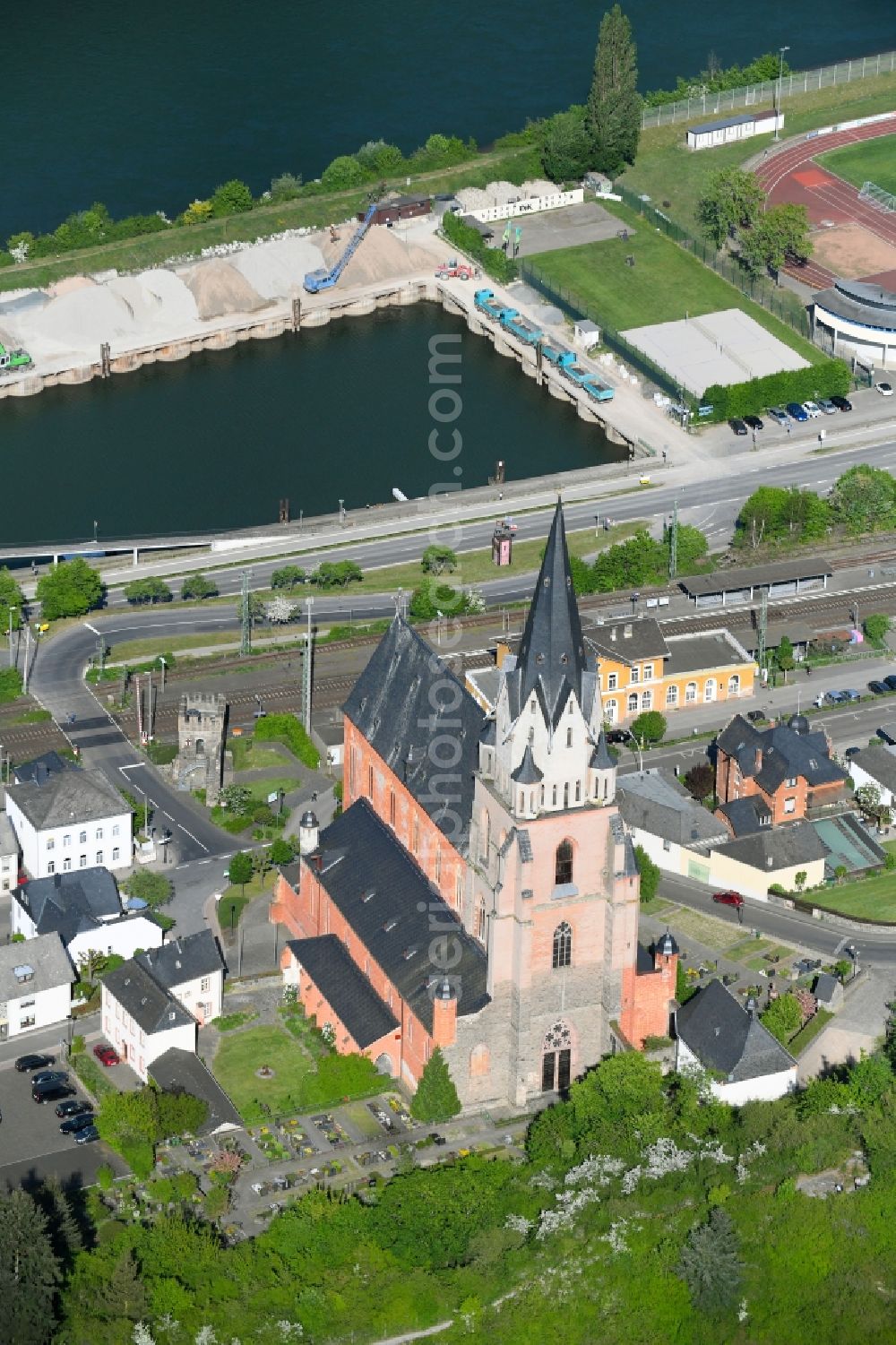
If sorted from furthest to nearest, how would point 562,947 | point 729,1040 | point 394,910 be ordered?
point 394,910
point 729,1040
point 562,947

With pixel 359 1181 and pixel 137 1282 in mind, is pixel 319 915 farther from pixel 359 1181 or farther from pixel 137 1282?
pixel 137 1282

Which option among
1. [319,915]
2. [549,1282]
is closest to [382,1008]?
[319,915]

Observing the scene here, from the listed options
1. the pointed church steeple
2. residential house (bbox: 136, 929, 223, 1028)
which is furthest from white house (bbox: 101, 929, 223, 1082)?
the pointed church steeple

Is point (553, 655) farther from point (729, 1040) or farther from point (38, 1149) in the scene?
point (38, 1149)

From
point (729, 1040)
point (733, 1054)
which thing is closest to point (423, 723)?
point (729, 1040)

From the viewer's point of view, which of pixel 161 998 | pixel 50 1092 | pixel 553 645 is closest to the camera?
pixel 553 645

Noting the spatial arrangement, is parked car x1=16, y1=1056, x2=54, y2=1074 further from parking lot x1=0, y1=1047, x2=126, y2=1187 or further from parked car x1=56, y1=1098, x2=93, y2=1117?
parked car x1=56, y1=1098, x2=93, y2=1117
